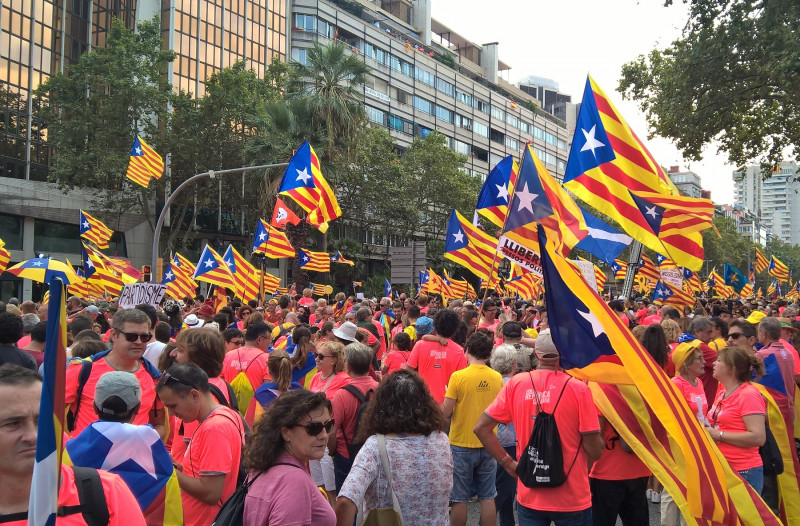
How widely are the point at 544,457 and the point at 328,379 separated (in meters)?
2.14

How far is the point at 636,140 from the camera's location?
9711 mm

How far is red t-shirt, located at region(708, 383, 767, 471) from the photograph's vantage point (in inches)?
198

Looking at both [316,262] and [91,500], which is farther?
[316,262]

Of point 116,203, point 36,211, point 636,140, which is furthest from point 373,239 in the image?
point 636,140

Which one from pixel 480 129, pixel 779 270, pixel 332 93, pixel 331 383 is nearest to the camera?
pixel 331 383

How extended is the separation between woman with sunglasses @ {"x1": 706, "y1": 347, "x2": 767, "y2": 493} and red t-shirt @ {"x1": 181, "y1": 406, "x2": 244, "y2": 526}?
10.4ft

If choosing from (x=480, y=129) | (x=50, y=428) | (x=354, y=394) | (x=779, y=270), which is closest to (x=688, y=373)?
(x=354, y=394)

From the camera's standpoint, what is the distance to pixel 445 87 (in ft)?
225

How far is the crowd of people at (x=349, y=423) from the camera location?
9.94 feet

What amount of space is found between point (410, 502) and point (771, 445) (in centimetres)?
326

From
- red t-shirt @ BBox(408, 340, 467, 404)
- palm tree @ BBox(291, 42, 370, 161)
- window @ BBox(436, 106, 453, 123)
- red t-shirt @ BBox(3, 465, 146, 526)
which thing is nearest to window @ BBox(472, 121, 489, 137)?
window @ BBox(436, 106, 453, 123)

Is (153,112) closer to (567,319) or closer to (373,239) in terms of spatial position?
(373,239)

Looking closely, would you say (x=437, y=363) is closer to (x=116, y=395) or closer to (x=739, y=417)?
(x=739, y=417)

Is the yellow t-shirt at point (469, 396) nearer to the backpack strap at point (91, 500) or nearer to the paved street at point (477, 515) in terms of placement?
the paved street at point (477, 515)
